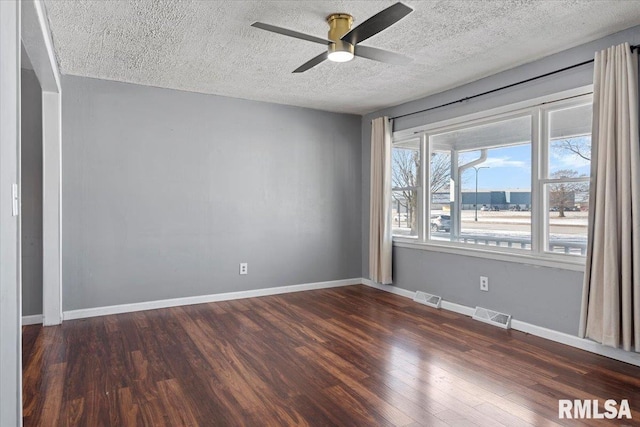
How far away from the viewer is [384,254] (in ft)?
16.6

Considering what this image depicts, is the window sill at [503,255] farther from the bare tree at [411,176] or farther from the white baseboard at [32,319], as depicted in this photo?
the white baseboard at [32,319]

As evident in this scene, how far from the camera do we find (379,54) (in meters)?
2.78

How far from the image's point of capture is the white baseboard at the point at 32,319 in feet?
12.3

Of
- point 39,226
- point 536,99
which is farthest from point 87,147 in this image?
point 536,99

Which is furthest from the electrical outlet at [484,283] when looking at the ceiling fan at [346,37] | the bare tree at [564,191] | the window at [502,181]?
the ceiling fan at [346,37]

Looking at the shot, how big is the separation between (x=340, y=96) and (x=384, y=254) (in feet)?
Result: 6.76

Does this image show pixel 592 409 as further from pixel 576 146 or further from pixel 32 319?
pixel 32 319

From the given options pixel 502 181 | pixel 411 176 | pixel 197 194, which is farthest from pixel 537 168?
pixel 197 194

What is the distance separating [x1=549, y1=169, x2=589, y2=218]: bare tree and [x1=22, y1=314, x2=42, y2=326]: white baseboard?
16.3 feet

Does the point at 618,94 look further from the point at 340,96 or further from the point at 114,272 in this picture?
the point at 114,272

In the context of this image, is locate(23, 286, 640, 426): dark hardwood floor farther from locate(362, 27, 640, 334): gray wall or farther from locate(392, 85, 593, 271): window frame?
locate(392, 85, 593, 271): window frame

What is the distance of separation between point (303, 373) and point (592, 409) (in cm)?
175

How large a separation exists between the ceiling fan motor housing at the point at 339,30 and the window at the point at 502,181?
198 centimetres

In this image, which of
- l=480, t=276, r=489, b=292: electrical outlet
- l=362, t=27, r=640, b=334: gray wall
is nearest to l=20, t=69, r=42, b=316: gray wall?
l=362, t=27, r=640, b=334: gray wall
